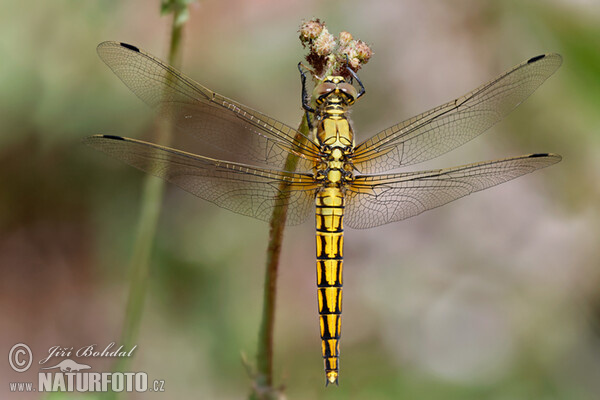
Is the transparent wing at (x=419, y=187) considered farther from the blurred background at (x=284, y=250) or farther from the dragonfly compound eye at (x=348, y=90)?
the blurred background at (x=284, y=250)

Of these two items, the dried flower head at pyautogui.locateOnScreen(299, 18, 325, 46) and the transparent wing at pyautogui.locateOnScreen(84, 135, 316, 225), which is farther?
the transparent wing at pyautogui.locateOnScreen(84, 135, 316, 225)

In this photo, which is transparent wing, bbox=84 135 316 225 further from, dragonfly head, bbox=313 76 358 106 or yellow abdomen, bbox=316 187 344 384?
dragonfly head, bbox=313 76 358 106

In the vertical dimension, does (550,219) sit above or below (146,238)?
above

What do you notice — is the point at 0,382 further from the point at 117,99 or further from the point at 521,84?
the point at 521,84

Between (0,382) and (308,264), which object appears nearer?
(0,382)

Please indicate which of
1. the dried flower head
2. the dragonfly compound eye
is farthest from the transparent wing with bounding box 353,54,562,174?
the dried flower head

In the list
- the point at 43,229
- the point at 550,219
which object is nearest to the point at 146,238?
the point at 43,229
